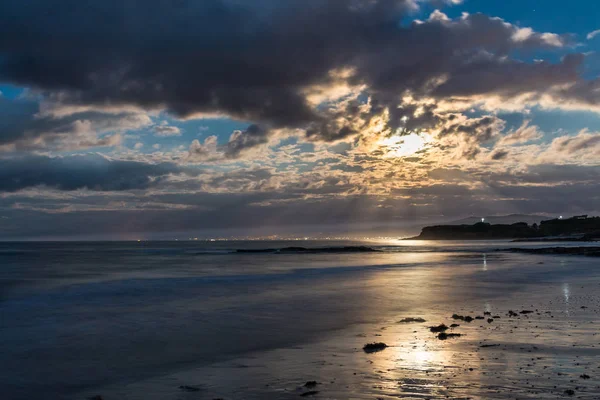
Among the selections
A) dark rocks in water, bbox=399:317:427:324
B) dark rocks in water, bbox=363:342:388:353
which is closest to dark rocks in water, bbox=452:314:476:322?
dark rocks in water, bbox=399:317:427:324

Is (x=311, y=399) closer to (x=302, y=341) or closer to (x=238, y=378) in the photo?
(x=238, y=378)

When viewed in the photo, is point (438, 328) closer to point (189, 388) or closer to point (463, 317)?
point (463, 317)

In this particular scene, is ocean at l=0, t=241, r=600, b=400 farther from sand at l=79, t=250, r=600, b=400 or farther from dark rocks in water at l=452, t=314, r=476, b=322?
dark rocks in water at l=452, t=314, r=476, b=322

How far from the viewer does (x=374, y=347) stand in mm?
18156

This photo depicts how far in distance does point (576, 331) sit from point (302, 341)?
35.6 ft

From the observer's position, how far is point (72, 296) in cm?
4172

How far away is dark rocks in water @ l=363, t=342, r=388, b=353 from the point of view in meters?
17.9

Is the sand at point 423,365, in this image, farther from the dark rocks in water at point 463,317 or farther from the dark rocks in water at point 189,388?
the dark rocks in water at point 463,317

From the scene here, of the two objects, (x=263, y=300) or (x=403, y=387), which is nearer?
(x=403, y=387)

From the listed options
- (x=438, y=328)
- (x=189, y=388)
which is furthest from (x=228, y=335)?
(x=438, y=328)

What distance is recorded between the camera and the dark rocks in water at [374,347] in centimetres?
1791

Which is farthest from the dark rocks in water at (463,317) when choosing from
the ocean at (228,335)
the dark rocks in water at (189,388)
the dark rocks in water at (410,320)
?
the dark rocks in water at (189,388)

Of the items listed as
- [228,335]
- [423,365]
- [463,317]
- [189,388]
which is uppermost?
[423,365]

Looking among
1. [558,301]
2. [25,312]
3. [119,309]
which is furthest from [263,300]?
[558,301]
